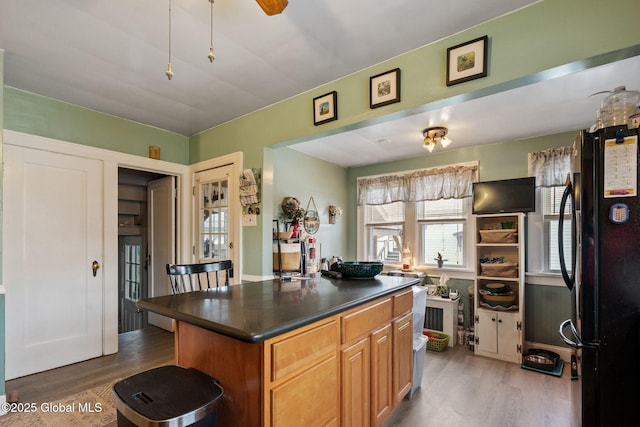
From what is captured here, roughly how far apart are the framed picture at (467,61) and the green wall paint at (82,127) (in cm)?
316

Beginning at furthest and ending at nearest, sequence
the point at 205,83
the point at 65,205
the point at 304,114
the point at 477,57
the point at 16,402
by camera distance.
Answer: the point at 65,205
the point at 304,114
the point at 205,83
the point at 16,402
the point at 477,57

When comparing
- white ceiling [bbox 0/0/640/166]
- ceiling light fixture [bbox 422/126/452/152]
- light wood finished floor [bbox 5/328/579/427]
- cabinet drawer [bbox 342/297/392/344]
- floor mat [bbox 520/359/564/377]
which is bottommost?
floor mat [bbox 520/359/564/377]

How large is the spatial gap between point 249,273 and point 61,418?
5.51ft

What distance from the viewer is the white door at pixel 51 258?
2668 mm

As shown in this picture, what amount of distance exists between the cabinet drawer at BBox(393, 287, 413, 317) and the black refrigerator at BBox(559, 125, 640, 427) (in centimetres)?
97

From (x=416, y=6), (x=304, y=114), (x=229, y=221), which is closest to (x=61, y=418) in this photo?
(x=229, y=221)

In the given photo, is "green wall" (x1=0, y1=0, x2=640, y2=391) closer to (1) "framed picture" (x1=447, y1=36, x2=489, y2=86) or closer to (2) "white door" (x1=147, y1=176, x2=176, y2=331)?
(1) "framed picture" (x1=447, y1=36, x2=489, y2=86)

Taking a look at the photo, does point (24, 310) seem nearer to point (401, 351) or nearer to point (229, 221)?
point (229, 221)

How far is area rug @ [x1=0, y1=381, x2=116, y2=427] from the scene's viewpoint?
2.11 meters

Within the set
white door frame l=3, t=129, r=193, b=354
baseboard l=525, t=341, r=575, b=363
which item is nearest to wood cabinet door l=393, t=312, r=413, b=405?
baseboard l=525, t=341, r=575, b=363

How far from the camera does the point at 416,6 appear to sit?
1.68 metres

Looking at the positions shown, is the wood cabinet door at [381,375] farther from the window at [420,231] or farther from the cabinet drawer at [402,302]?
the window at [420,231]

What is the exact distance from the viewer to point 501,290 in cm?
351

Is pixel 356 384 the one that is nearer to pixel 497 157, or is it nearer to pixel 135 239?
pixel 497 157
